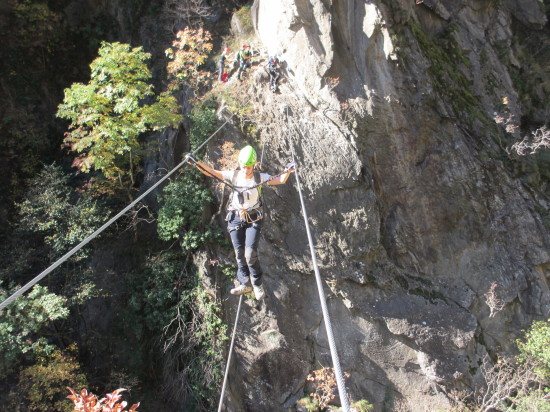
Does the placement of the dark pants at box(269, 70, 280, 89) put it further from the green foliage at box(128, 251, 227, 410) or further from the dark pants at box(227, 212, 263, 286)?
the dark pants at box(227, 212, 263, 286)

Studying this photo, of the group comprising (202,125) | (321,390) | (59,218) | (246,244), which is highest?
(202,125)

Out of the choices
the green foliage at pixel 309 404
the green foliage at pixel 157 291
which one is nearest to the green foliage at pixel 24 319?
the green foliage at pixel 157 291

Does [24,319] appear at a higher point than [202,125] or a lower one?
lower

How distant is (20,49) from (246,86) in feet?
23.3

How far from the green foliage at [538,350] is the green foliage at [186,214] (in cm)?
842

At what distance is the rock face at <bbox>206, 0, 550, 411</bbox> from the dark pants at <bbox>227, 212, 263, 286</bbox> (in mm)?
3649

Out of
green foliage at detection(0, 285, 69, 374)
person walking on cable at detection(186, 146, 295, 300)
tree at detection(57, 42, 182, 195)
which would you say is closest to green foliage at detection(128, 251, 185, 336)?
green foliage at detection(0, 285, 69, 374)

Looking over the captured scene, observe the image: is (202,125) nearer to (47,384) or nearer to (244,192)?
(244,192)

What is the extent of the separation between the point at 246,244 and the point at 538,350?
8.98 meters

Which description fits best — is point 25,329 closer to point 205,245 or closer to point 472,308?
point 205,245

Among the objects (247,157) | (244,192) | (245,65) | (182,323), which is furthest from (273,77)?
(182,323)

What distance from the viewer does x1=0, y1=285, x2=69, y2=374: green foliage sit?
7359mm

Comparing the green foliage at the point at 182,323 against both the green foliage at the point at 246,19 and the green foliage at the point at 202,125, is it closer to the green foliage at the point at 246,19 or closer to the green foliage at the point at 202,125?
the green foliage at the point at 202,125

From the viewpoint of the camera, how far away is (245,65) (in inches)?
402
